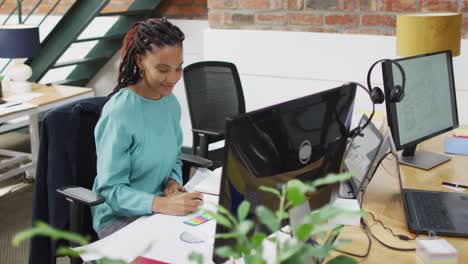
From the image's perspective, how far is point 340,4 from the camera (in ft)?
10.6

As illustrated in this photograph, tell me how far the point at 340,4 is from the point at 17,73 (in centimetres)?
220

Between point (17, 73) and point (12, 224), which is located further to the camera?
point (17, 73)

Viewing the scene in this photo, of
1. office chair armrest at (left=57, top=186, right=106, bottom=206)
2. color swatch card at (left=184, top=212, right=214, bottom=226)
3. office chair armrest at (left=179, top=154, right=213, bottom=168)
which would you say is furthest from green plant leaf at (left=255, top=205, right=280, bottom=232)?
office chair armrest at (left=179, top=154, right=213, bottom=168)

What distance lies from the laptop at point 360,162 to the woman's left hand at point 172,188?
22.2 inches

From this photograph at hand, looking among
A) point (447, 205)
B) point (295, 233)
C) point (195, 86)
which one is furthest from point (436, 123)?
point (295, 233)

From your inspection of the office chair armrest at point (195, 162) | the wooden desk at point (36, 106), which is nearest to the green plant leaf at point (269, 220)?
the office chair armrest at point (195, 162)

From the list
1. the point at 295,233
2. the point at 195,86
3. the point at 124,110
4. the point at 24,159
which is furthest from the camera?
the point at 24,159

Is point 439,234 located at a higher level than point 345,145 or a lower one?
lower

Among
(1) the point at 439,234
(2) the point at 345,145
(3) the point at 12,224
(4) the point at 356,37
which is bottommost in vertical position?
(3) the point at 12,224

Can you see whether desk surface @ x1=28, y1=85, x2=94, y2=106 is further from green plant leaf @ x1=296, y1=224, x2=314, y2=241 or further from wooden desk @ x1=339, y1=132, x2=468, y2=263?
green plant leaf @ x1=296, y1=224, x2=314, y2=241

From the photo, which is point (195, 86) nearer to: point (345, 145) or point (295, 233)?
point (345, 145)

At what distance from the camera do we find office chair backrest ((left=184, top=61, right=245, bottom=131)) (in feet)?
9.95

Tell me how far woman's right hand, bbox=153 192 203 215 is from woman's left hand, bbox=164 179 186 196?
0.21 m

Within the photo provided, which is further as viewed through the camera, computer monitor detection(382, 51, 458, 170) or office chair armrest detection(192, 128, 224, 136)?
office chair armrest detection(192, 128, 224, 136)
